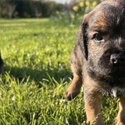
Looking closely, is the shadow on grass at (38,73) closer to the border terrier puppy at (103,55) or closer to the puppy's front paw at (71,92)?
the puppy's front paw at (71,92)

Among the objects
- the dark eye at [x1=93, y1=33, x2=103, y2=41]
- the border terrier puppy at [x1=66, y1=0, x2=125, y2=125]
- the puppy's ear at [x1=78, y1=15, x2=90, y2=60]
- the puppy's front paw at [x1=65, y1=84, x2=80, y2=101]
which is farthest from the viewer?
the puppy's front paw at [x1=65, y1=84, x2=80, y2=101]

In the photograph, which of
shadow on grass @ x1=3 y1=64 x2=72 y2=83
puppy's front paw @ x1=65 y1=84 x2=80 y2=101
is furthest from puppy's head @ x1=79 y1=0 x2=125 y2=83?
shadow on grass @ x1=3 y1=64 x2=72 y2=83

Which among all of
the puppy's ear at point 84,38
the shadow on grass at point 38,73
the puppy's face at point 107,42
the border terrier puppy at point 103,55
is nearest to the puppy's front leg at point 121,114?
the border terrier puppy at point 103,55

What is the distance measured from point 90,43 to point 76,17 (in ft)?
39.6

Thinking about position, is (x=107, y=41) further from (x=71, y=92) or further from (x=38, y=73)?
(x=38, y=73)

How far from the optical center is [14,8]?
4409 centimetres

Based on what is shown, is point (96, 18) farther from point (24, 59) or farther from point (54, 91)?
point (24, 59)

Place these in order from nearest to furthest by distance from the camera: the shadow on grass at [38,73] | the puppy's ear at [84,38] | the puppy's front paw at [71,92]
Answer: the puppy's ear at [84,38] → the puppy's front paw at [71,92] → the shadow on grass at [38,73]

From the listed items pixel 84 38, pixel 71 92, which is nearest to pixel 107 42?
pixel 84 38

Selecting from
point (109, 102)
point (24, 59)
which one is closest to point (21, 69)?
point (24, 59)

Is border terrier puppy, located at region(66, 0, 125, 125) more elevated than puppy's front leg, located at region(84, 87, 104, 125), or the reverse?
border terrier puppy, located at region(66, 0, 125, 125)

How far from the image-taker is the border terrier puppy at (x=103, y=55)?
89.9 inches

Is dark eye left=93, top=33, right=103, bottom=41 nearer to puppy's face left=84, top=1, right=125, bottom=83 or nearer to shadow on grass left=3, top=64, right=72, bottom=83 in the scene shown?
puppy's face left=84, top=1, right=125, bottom=83

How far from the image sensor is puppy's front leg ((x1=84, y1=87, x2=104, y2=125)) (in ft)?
8.20
